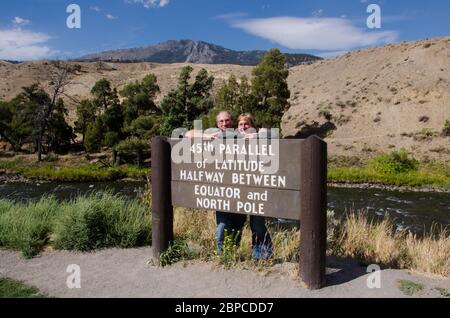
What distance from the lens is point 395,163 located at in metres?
34.7

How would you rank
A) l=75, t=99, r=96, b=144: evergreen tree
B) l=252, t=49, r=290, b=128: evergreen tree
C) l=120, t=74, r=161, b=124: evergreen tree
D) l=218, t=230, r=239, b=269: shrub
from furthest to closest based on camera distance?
1. l=75, t=99, r=96, b=144: evergreen tree
2. l=252, t=49, r=290, b=128: evergreen tree
3. l=120, t=74, r=161, b=124: evergreen tree
4. l=218, t=230, r=239, b=269: shrub

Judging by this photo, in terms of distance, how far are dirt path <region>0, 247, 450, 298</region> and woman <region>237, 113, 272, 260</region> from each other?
1.01ft

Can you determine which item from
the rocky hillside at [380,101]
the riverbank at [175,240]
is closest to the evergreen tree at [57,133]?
the rocky hillside at [380,101]

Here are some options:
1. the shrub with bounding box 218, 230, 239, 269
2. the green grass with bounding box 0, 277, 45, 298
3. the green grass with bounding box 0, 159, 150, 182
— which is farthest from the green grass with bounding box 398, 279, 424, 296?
the green grass with bounding box 0, 159, 150, 182

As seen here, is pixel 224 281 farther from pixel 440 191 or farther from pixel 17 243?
pixel 440 191

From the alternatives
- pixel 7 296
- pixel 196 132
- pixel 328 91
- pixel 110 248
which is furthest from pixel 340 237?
pixel 328 91

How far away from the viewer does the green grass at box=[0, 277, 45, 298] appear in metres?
5.86

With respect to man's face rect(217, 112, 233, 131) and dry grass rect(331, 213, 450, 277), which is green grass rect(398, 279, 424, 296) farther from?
man's face rect(217, 112, 233, 131)

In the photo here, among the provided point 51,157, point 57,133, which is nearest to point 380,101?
point 57,133

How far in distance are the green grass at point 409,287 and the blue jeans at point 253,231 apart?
1.81 metres

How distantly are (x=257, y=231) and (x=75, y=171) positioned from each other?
103ft

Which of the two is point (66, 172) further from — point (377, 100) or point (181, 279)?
point (377, 100)

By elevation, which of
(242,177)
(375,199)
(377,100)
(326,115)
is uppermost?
(377,100)

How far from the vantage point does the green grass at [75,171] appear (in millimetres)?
35406
